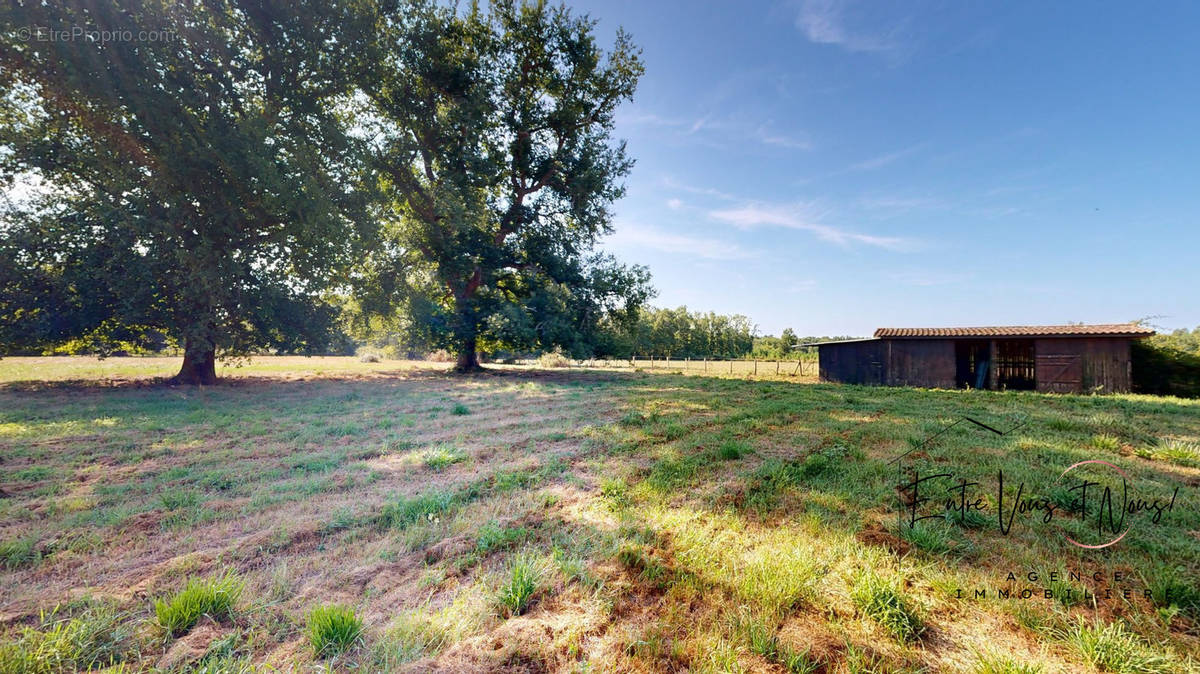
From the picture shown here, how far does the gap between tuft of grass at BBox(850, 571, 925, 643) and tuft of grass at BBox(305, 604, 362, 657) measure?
10.4ft

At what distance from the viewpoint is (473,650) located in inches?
83.6

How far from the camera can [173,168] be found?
12.6 m

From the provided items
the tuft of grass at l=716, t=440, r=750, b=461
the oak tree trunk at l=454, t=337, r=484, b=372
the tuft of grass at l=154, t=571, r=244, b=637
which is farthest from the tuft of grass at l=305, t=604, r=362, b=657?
the oak tree trunk at l=454, t=337, r=484, b=372

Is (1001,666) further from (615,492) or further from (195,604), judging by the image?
(195,604)

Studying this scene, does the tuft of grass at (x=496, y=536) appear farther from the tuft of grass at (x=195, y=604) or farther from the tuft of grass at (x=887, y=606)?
the tuft of grass at (x=887, y=606)

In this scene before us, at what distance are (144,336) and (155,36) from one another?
34.2ft

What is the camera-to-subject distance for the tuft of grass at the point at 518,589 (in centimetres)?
252

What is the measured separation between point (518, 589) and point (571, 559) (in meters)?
0.60

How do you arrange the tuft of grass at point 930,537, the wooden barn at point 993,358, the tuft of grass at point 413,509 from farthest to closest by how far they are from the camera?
1. the wooden barn at point 993,358
2. the tuft of grass at point 413,509
3. the tuft of grass at point 930,537

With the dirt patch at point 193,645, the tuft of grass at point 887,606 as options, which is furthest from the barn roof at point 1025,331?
the dirt patch at point 193,645

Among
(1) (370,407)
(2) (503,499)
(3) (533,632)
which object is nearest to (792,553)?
(3) (533,632)

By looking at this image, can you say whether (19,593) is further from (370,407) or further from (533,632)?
(370,407)

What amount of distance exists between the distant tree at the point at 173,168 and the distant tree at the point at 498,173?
13.6 feet

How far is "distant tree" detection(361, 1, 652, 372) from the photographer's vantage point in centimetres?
1942
